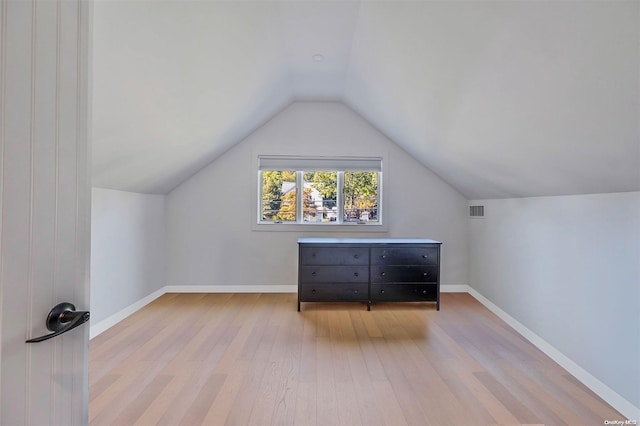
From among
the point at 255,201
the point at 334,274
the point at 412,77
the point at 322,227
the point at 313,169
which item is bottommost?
the point at 334,274

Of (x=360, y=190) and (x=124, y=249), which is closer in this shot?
(x=124, y=249)

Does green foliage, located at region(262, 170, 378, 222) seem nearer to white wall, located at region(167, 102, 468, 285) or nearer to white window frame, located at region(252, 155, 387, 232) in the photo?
white window frame, located at region(252, 155, 387, 232)

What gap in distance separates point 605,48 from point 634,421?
192cm

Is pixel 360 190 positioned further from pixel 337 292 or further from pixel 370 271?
pixel 337 292

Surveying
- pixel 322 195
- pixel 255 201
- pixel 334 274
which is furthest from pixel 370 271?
pixel 255 201

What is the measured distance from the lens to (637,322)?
1.71 meters

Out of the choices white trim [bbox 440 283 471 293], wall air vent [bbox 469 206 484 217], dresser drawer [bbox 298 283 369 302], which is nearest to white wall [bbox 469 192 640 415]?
wall air vent [bbox 469 206 484 217]

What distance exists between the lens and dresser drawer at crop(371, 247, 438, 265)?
136 inches

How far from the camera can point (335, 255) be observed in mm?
3434

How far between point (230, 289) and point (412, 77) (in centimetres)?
319

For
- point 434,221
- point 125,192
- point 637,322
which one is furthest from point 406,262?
point 125,192

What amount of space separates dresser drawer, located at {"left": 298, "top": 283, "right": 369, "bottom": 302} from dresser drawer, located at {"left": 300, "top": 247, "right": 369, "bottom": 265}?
0.25 meters

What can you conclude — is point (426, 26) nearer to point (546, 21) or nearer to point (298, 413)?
point (546, 21)

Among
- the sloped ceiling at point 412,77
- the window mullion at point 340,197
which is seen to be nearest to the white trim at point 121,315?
the sloped ceiling at point 412,77
